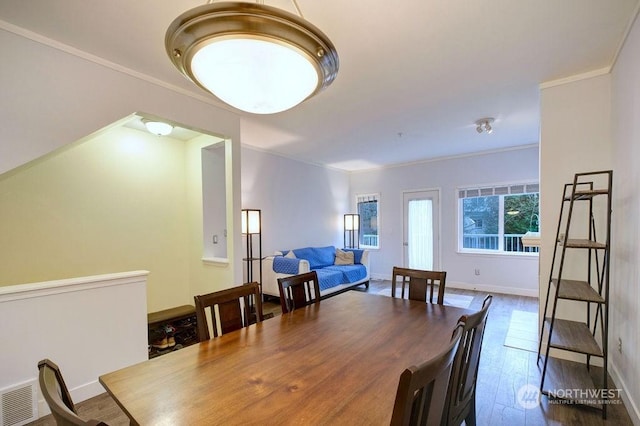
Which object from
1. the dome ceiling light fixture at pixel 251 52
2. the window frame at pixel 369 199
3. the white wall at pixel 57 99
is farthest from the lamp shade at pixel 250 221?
the window frame at pixel 369 199

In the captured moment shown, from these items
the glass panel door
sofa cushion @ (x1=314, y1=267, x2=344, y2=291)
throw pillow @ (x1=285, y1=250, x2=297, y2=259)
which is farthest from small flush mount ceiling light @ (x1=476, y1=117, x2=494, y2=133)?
throw pillow @ (x1=285, y1=250, x2=297, y2=259)

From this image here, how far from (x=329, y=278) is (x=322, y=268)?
595 mm

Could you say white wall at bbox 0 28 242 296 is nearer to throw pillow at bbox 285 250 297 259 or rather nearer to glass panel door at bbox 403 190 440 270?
throw pillow at bbox 285 250 297 259

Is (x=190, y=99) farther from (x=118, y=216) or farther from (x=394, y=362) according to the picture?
(x=394, y=362)

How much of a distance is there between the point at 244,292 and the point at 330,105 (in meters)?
2.28

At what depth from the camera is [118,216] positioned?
3350mm

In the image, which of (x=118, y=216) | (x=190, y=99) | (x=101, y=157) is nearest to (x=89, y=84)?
(x=190, y=99)

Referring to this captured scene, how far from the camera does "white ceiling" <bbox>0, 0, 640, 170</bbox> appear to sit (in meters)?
1.76

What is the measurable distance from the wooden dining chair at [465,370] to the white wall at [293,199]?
4.03 metres

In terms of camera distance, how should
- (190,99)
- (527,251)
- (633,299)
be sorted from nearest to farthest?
(633,299) < (190,99) < (527,251)

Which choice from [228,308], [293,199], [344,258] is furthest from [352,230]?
[228,308]

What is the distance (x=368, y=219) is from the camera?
278 inches

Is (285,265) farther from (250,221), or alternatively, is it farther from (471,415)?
(471,415)

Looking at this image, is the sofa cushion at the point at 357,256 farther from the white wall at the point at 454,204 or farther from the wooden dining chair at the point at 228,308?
the wooden dining chair at the point at 228,308
